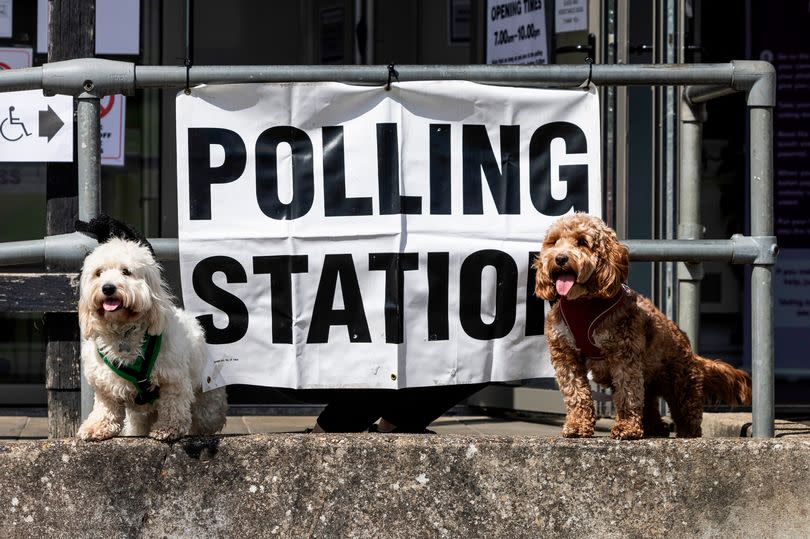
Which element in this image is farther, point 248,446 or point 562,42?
point 562,42

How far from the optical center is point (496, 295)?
4613 millimetres

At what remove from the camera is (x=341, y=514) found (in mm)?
4316

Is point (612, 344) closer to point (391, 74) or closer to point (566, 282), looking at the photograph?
point (566, 282)

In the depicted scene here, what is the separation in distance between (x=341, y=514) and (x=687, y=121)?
7.05 feet

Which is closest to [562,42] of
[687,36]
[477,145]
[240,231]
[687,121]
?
[687,36]

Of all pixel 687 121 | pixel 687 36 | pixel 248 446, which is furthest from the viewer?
pixel 687 36

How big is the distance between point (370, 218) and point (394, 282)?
9.8 inches

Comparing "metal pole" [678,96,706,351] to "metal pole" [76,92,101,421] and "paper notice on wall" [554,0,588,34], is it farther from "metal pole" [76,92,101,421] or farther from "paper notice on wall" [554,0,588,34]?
"paper notice on wall" [554,0,588,34]

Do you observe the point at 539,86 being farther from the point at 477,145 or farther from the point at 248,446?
the point at 248,446

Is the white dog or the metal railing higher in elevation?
the metal railing

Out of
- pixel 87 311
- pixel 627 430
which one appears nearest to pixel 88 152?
pixel 87 311

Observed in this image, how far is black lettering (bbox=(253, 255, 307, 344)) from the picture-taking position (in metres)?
4.49

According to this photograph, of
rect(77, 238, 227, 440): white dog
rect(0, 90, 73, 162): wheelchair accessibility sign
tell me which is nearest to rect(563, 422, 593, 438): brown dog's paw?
rect(77, 238, 227, 440): white dog

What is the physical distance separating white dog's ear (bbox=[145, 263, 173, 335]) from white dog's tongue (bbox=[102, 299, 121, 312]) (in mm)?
144
